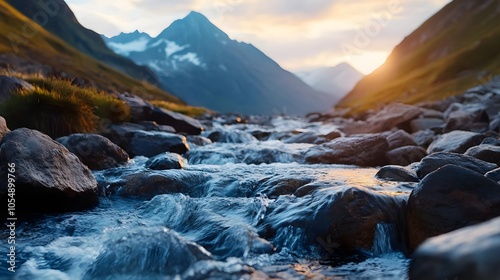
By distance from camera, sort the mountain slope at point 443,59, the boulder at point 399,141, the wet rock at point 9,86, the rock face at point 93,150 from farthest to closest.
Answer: the mountain slope at point 443,59 → the boulder at point 399,141 → the wet rock at point 9,86 → the rock face at point 93,150

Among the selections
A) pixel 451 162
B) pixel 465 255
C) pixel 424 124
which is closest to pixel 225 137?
pixel 424 124

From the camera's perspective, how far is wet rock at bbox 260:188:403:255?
23.2 feet

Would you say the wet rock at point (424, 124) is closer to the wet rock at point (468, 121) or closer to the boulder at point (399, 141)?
the wet rock at point (468, 121)

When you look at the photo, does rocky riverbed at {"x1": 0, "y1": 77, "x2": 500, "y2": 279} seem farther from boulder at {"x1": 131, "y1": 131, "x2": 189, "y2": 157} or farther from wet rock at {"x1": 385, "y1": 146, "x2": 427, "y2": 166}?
wet rock at {"x1": 385, "y1": 146, "x2": 427, "y2": 166}

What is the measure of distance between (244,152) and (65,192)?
395 inches

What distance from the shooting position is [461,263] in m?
3.38

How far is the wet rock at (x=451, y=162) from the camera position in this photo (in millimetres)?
9961

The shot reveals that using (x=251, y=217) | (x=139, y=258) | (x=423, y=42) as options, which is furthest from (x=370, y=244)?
(x=423, y=42)

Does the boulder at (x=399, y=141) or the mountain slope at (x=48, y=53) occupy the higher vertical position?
the mountain slope at (x=48, y=53)

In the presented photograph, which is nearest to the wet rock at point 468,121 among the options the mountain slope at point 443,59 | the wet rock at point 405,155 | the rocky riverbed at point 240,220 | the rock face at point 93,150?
the wet rock at point 405,155

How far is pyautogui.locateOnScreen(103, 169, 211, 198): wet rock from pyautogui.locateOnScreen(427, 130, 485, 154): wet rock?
928cm

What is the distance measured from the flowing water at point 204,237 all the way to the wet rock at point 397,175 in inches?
15.9

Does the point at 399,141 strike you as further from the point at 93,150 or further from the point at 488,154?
the point at 93,150

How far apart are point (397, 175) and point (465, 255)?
7624mm
